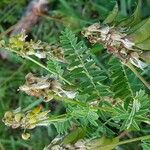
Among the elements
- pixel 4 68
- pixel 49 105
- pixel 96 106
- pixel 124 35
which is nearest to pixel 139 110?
pixel 96 106

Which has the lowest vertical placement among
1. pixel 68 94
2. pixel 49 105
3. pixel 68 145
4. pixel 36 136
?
pixel 36 136

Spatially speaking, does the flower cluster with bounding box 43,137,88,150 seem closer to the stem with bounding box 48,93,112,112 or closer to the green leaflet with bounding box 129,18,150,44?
the stem with bounding box 48,93,112,112

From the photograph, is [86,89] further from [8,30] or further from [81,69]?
[8,30]

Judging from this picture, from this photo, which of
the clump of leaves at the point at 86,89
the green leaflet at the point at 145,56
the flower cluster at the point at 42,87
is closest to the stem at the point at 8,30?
the clump of leaves at the point at 86,89

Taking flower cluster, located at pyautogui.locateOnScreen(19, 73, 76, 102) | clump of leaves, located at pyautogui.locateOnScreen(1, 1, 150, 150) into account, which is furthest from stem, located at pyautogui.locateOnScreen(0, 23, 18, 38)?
flower cluster, located at pyautogui.locateOnScreen(19, 73, 76, 102)

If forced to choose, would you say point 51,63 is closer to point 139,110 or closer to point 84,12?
point 139,110

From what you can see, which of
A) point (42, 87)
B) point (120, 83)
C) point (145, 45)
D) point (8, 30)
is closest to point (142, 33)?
point (145, 45)

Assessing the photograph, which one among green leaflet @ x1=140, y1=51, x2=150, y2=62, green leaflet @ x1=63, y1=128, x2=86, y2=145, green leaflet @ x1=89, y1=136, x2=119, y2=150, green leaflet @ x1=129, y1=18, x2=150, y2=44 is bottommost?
green leaflet @ x1=63, y1=128, x2=86, y2=145

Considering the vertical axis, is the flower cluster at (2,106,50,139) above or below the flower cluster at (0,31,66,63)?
below
